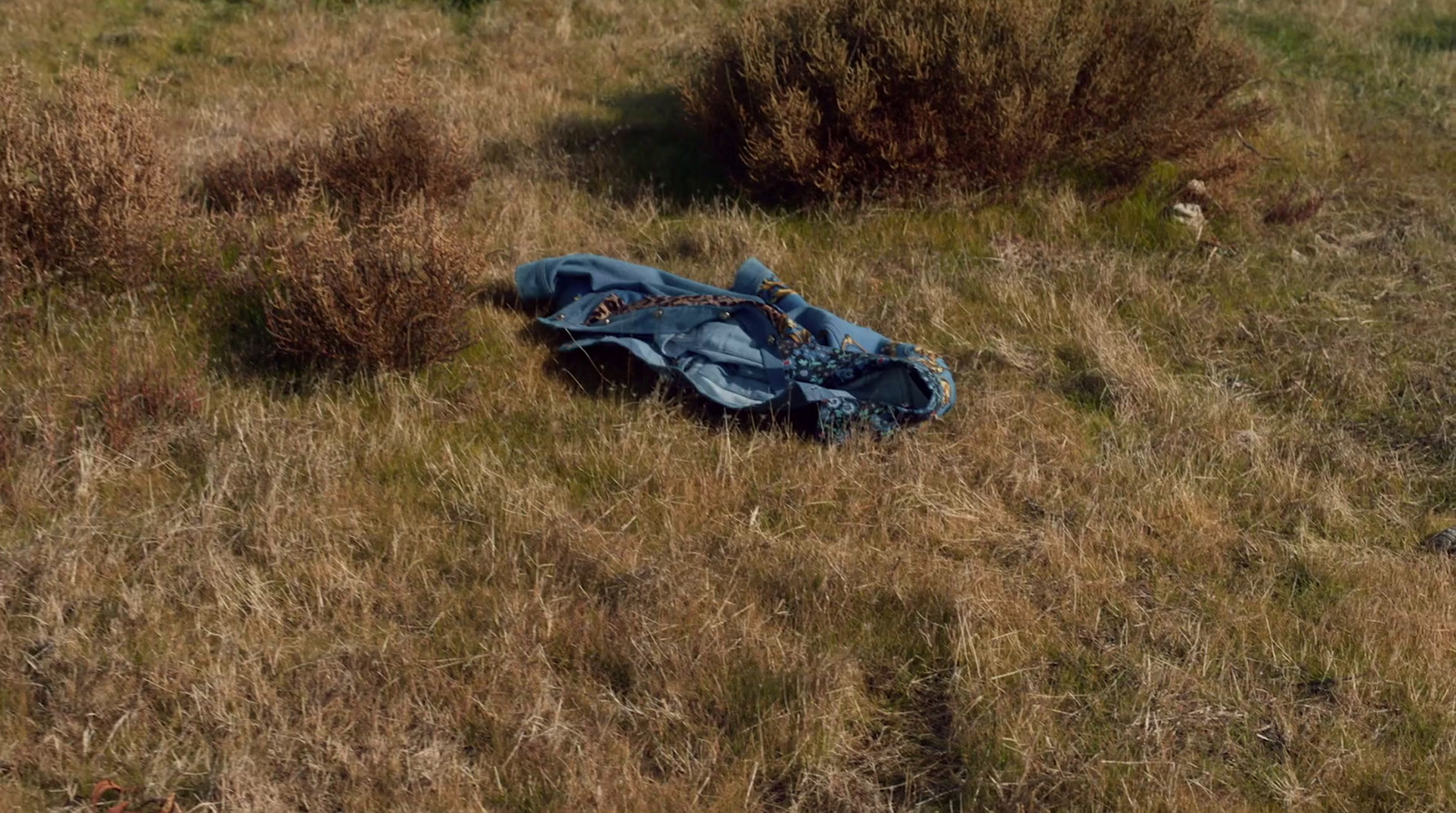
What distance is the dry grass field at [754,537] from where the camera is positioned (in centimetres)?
321

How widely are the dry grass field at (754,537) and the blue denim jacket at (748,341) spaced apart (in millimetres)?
142

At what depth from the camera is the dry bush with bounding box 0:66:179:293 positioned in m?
4.95

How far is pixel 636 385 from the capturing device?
498 cm

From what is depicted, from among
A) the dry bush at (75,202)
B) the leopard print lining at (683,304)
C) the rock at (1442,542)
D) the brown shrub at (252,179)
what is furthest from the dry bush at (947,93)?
the rock at (1442,542)

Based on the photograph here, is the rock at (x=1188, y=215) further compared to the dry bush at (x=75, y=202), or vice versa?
the rock at (x=1188, y=215)

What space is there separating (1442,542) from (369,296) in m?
3.73

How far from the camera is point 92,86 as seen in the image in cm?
540

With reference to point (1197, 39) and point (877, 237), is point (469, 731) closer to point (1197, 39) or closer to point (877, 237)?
point (877, 237)

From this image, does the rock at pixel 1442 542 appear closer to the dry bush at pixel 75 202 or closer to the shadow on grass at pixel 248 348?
the shadow on grass at pixel 248 348

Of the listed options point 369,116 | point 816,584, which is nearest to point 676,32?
point 369,116

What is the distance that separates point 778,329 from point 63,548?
2.62 meters

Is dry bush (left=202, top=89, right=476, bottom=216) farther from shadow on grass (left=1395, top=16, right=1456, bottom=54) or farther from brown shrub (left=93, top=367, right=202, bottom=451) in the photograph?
shadow on grass (left=1395, top=16, right=1456, bottom=54)

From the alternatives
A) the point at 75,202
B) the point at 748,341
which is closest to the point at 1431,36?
the point at 748,341

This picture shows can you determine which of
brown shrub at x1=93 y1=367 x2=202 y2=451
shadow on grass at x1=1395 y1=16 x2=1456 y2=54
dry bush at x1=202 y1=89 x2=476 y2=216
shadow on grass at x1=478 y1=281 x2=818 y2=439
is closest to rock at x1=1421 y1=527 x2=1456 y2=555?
shadow on grass at x1=478 y1=281 x2=818 y2=439
